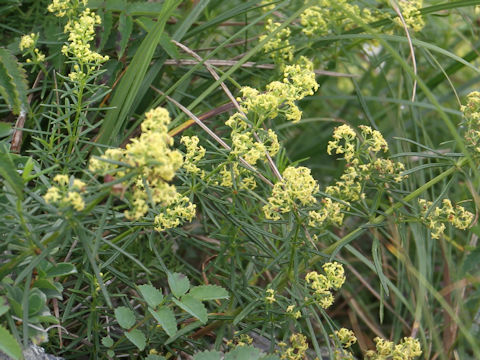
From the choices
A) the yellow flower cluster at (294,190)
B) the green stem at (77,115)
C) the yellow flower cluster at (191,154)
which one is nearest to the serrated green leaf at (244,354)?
the yellow flower cluster at (294,190)

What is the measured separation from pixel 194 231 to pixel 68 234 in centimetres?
93

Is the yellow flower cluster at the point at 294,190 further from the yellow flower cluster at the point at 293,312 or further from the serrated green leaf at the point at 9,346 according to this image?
the serrated green leaf at the point at 9,346

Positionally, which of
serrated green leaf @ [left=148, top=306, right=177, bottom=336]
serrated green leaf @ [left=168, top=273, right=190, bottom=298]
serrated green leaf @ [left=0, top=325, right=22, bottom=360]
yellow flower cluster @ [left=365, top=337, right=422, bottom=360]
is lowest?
yellow flower cluster @ [left=365, top=337, right=422, bottom=360]

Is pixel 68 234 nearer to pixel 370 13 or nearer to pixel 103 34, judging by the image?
pixel 103 34

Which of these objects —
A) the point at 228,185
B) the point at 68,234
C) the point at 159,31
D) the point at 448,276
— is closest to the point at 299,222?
the point at 228,185

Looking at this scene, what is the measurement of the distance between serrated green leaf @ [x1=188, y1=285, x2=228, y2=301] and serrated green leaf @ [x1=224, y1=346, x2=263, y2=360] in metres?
0.13

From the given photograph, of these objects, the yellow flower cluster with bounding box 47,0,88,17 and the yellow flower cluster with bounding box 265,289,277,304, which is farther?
the yellow flower cluster with bounding box 47,0,88,17

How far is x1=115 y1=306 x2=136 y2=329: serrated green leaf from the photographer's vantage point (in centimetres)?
142

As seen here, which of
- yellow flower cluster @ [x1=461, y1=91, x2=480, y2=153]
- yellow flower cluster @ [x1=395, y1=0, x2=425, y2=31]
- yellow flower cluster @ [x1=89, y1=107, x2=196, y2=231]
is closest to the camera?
yellow flower cluster @ [x1=89, y1=107, x2=196, y2=231]

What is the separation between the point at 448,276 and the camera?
2.24 metres

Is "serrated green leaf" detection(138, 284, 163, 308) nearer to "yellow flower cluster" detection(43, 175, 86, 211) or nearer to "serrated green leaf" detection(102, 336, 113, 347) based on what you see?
"serrated green leaf" detection(102, 336, 113, 347)

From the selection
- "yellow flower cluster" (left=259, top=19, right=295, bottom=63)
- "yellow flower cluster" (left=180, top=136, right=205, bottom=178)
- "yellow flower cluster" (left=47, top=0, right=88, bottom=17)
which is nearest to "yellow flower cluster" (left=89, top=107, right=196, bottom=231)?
"yellow flower cluster" (left=180, top=136, right=205, bottom=178)

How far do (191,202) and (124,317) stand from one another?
12.2 inches

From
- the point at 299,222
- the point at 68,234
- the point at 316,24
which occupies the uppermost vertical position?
the point at 316,24
